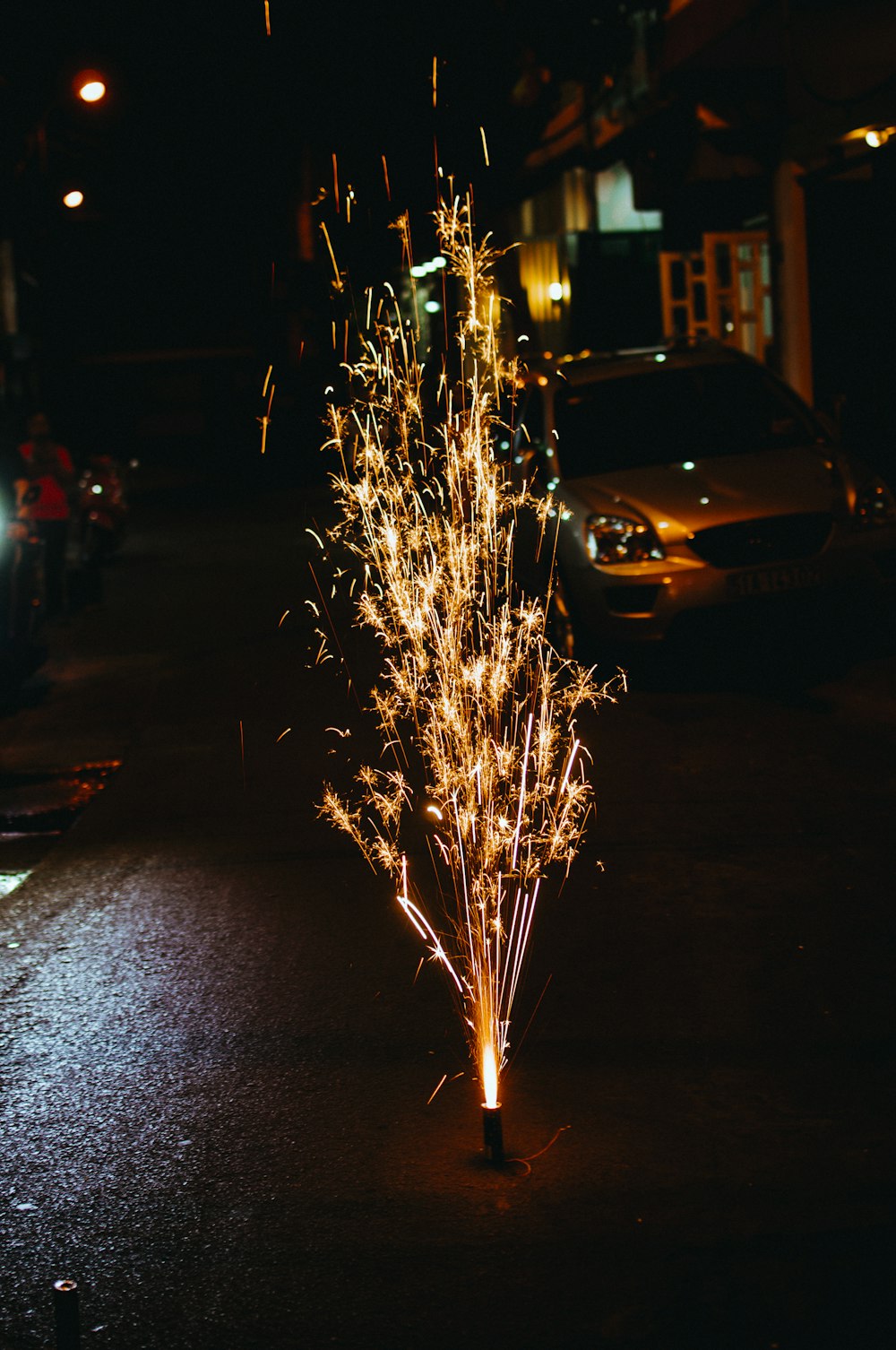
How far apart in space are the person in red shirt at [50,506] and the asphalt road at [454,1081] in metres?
7.23

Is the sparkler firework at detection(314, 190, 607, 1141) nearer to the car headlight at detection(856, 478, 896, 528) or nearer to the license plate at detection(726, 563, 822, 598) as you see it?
the license plate at detection(726, 563, 822, 598)

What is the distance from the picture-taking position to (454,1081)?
14.8ft

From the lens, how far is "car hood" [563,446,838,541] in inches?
363

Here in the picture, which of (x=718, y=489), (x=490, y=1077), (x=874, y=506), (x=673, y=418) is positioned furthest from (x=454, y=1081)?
(x=673, y=418)

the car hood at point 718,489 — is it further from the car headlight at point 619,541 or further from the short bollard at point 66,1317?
the short bollard at point 66,1317

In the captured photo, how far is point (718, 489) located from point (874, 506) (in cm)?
95

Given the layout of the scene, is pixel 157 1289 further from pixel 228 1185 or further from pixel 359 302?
pixel 359 302

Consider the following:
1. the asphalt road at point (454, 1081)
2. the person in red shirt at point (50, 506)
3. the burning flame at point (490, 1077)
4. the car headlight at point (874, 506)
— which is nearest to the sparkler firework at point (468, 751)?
the burning flame at point (490, 1077)

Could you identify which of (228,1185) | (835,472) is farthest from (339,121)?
(228,1185)

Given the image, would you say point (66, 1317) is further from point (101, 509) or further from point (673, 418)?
point (101, 509)

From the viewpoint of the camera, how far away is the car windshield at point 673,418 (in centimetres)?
1020

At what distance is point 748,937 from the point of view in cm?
552

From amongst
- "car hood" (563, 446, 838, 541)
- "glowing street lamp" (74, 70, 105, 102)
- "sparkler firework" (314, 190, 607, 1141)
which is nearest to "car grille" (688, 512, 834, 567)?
"car hood" (563, 446, 838, 541)

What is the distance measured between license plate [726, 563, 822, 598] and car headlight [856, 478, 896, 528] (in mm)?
497
